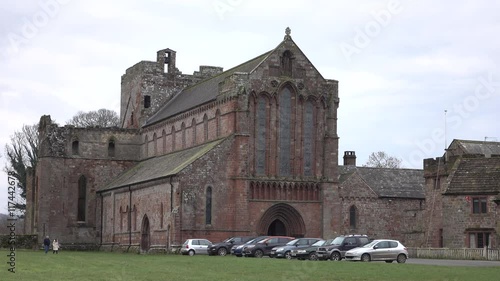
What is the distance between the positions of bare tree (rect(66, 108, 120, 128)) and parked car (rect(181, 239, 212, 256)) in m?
73.9

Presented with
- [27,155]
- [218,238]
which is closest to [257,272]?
[218,238]

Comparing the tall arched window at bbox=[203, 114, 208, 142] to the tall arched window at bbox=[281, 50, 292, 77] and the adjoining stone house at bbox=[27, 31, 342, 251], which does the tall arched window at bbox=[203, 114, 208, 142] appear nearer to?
the adjoining stone house at bbox=[27, 31, 342, 251]

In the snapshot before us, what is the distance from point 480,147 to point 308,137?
21471 millimetres

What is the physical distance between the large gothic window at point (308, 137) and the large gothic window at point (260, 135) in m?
3.77

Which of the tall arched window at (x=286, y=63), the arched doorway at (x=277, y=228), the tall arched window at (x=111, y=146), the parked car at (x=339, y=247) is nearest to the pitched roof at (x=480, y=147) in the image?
the tall arched window at (x=286, y=63)

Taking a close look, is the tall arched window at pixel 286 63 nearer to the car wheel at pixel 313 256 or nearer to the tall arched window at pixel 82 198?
the car wheel at pixel 313 256

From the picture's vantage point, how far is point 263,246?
66375 mm

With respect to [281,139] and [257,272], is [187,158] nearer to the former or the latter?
[281,139]

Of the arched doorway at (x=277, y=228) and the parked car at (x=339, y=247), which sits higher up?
the arched doorway at (x=277, y=228)

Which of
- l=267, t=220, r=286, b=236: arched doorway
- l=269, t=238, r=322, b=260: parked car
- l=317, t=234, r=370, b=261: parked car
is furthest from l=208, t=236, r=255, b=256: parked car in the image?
l=317, t=234, r=370, b=261: parked car

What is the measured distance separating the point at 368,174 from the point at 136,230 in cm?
2830

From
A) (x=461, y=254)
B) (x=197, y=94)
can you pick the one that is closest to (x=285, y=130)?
(x=197, y=94)

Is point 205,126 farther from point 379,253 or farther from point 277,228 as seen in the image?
point 379,253

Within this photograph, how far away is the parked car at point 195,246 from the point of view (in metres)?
70.4
